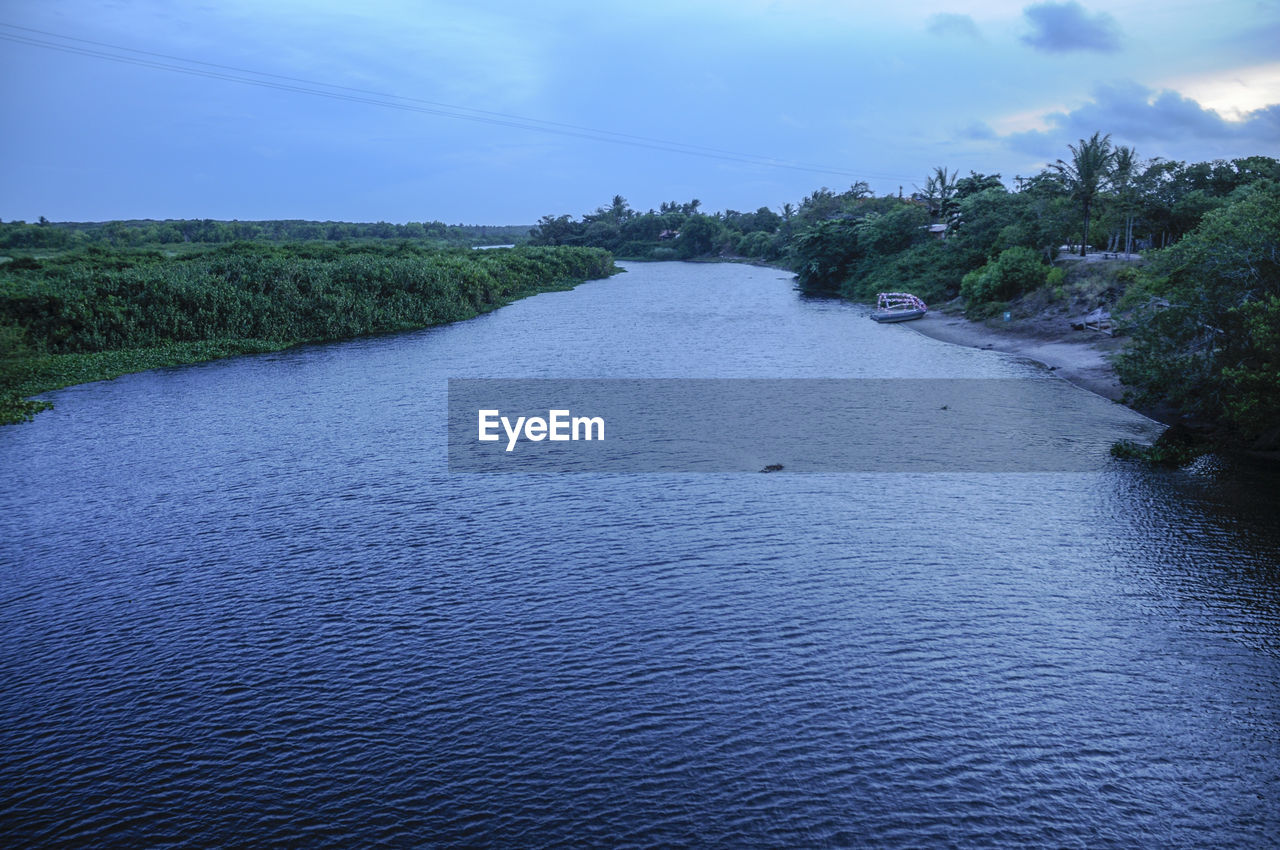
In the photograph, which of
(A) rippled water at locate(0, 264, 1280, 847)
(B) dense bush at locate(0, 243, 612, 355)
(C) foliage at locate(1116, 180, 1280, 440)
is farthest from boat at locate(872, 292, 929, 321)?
(A) rippled water at locate(0, 264, 1280, 847)

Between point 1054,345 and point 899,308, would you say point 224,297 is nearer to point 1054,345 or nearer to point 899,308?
point 1054,345

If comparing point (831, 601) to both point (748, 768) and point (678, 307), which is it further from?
point (678, 307)

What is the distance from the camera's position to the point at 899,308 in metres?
89.8

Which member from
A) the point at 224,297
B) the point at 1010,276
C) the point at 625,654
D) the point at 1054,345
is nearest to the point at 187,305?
the point at 224,297

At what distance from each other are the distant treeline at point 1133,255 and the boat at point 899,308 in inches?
177

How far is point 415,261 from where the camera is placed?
8744cm

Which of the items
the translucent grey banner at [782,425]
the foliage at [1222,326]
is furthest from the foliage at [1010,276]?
the foliage at [1222,326]

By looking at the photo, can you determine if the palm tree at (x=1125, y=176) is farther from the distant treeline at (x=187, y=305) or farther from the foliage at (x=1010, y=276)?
the distant treeline at (x=187, y=305)

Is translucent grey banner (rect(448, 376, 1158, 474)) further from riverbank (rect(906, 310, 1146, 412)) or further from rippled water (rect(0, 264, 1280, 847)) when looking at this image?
rippled water (rect(0, 264, 1280, 847))

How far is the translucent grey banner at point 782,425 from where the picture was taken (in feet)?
119

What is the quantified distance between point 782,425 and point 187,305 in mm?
49929

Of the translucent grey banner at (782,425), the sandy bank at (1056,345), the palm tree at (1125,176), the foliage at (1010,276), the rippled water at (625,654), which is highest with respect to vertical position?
the palm tree at (1125,176)

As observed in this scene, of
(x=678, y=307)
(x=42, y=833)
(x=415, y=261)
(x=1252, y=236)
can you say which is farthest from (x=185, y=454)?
(x=678, y=307)

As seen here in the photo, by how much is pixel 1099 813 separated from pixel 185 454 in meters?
36.9
